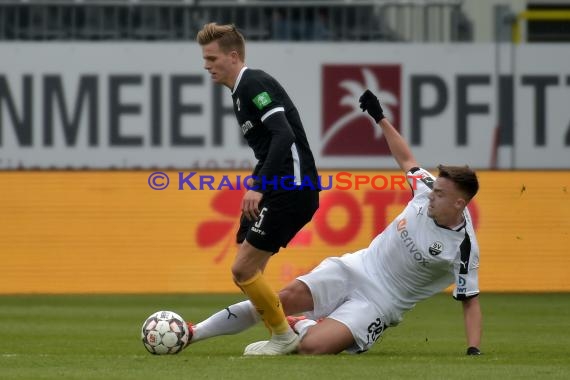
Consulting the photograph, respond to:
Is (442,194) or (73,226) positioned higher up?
(442,194)

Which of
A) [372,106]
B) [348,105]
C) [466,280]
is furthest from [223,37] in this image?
[348,105]

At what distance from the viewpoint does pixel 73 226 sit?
16844 millimetres

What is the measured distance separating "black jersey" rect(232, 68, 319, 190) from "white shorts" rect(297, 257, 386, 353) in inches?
27.9

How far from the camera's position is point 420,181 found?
9117 mm

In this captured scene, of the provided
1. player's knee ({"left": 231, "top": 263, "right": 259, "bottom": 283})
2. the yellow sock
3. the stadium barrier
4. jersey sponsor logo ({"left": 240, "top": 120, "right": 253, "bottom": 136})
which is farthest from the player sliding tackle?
the stadium barrier

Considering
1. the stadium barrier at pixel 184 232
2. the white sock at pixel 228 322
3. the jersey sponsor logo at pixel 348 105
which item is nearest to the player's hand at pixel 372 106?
the white sock at pixel 228 322

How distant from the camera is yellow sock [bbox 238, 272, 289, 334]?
28.0 feet

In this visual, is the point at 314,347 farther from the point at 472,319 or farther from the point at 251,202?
the point at 251,202

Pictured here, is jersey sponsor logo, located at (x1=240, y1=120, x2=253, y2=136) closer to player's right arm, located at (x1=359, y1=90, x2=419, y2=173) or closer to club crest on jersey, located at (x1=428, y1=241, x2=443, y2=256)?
player's right arm, located at (x1=359, y1=90, x2=419, y2=173)

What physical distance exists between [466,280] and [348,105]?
13.1m

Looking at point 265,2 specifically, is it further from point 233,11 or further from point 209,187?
point 209,187

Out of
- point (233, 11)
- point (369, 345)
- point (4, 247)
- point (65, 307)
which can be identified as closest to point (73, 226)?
point (4, 247)

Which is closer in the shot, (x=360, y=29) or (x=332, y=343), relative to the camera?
(x=332, y=343)

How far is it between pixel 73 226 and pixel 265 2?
Result: 6.56m
